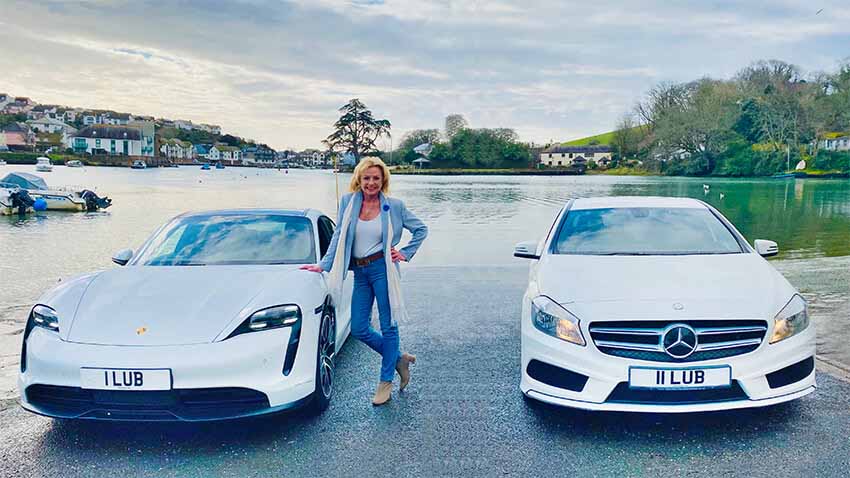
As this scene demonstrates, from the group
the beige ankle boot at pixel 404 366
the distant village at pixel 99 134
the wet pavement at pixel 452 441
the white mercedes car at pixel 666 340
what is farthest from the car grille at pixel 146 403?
the distant village at pixel 99 134

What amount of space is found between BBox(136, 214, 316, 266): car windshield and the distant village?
121 metres

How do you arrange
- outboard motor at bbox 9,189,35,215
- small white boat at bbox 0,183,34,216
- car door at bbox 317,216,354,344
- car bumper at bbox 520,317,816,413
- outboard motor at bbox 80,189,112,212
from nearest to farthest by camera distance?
1. car bumper at bbox 520,317,816,413
2. car door at bbox 317,216,354,344
3. small white boat at bbox 0,183,34,216
4. outboard motor at bbox 9,189,35,215
5. outboard motor at bbox 80,189,112,212

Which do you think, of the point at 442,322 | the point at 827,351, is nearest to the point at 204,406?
the point at 442,322

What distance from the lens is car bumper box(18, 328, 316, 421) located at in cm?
346

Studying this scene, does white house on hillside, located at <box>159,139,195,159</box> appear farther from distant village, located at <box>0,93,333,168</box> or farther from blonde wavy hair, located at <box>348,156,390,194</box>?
blonde wavy hair, located at <box>348,156,390,194</box>

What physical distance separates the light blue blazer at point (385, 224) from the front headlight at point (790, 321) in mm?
2288

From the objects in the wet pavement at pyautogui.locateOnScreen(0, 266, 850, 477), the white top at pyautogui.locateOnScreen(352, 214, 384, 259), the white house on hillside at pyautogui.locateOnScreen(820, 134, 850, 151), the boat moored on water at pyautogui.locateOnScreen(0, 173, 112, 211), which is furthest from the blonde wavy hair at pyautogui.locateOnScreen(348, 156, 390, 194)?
the white house on hillside at pyautogui.locateOnScreen(820, 134, 850, 151)

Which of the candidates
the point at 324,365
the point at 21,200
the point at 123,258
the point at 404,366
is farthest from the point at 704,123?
the point at 324,365

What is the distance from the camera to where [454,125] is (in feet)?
497

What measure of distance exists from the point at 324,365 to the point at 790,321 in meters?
3.05

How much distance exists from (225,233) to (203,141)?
17542 cm

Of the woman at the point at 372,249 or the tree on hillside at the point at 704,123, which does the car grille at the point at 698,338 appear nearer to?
the woman at the point at 372,249

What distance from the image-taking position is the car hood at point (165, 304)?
11.9 ft

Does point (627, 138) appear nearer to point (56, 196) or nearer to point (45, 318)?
point (56, 196)
